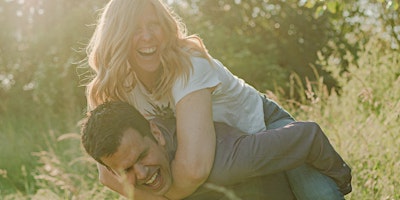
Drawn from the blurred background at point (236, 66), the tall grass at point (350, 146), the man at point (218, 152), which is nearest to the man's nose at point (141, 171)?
the man at point (218, 152)

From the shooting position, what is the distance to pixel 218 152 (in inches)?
112

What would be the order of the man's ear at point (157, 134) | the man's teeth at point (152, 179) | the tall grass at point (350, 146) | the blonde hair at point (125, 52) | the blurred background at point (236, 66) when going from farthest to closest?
the blurred background at point (236, 66), the tall grass at point (350, 146), the blonde hair at point (125, 52), the man's ear at point (157, 134), the man's teeth at point (152, 179)

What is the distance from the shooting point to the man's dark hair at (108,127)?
2605 millimetres

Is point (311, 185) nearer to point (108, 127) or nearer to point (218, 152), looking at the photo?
point (218, 152)

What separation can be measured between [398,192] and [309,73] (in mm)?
7962

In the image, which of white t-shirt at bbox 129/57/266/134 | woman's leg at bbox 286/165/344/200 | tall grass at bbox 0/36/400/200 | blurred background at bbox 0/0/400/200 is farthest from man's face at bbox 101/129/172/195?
blurred background at bbox 0/0/400/200

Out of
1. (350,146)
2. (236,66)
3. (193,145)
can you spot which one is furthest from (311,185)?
(236,66)

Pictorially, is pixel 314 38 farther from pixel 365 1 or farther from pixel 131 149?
pixel 131 149

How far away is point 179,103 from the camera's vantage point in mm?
2875

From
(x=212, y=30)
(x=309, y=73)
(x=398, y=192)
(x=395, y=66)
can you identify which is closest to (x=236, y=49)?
(x=212, y=30)

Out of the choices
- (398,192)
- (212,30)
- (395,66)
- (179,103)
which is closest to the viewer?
(179,103)

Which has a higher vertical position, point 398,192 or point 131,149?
point 131,149

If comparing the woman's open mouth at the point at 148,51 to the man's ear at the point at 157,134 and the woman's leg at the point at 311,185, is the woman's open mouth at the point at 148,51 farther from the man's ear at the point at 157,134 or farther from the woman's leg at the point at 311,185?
the woman's leg at the point at 311,185

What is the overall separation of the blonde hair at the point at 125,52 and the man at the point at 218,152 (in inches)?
9.8
